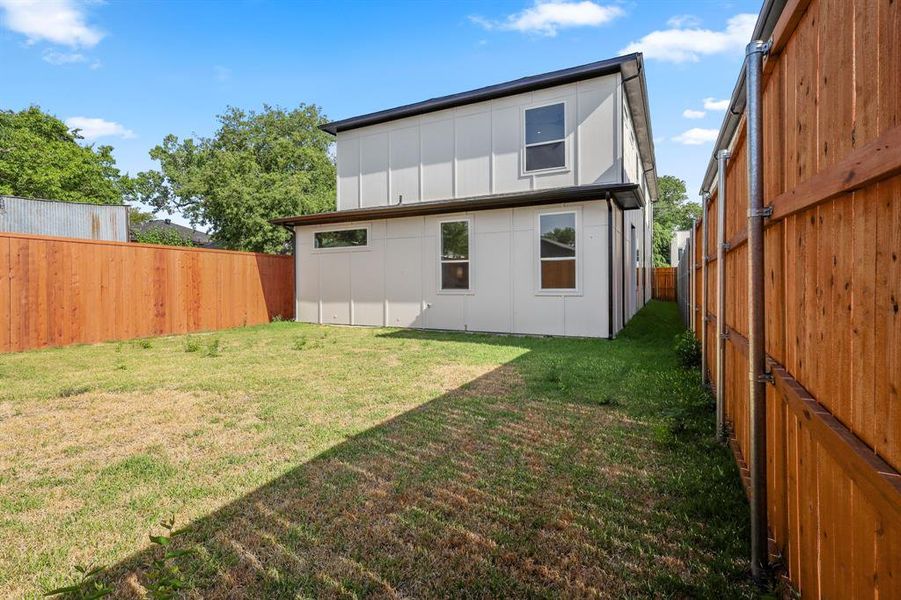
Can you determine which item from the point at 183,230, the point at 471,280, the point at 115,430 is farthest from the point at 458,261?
the point at 183,230

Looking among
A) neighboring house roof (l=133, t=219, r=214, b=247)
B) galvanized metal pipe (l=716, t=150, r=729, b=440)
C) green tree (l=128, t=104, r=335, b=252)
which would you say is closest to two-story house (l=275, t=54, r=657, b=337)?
galvanized metal pipe (l=716, t=150, r=729, b=440)

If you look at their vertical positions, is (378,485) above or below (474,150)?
below

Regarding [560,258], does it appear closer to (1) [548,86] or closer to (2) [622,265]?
(2) [622,265]

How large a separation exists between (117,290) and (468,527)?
10.4 m

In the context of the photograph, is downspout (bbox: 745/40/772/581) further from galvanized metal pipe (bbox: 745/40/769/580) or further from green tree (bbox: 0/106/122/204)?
green tree (bbox: 0/106/122/204)

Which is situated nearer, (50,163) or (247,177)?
(247,177)

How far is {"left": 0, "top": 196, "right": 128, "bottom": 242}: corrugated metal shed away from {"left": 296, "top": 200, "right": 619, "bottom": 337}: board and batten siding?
10003mm

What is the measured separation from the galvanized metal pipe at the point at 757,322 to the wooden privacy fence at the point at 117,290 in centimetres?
1078

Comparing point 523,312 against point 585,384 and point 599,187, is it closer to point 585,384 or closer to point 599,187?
point 599,187

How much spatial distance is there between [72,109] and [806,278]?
1561 inches

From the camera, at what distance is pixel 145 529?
2.38 meters

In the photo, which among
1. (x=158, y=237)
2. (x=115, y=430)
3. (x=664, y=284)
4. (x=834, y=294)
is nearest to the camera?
(x=834, y=294)

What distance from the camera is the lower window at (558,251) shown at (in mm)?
9375

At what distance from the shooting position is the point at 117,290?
9797 millimetres
